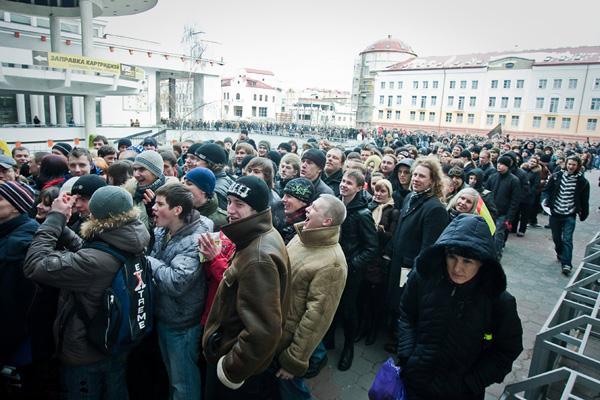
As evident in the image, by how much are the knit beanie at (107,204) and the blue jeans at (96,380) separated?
103cm

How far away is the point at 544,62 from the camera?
54.2m

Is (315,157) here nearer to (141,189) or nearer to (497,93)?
(141,189)

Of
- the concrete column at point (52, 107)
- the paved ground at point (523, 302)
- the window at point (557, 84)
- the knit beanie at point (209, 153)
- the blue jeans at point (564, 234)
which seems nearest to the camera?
the paved ground at point (523, 302)

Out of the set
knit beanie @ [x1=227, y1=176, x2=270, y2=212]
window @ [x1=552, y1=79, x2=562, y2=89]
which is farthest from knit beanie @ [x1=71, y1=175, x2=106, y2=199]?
window @ [x1=552, y1=79, x2=562, y2=89]

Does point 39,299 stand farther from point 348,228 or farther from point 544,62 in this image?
point 544,62

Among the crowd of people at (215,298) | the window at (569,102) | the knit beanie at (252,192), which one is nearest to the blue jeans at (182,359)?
the crowd of people at (215,298)

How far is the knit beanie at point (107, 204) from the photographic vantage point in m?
2.31

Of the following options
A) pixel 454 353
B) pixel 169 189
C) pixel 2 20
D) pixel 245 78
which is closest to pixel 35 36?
pixel 2 20

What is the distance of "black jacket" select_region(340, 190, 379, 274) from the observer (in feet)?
12.5

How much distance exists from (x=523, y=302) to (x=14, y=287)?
654cm

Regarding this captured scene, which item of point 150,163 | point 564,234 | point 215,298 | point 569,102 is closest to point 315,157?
point 150,163

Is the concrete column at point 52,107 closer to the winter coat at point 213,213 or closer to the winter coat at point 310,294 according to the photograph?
the winter coat at point 213,213

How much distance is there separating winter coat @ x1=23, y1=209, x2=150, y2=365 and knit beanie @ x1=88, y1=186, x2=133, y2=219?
40 millimetres

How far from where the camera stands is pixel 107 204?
2311mm
